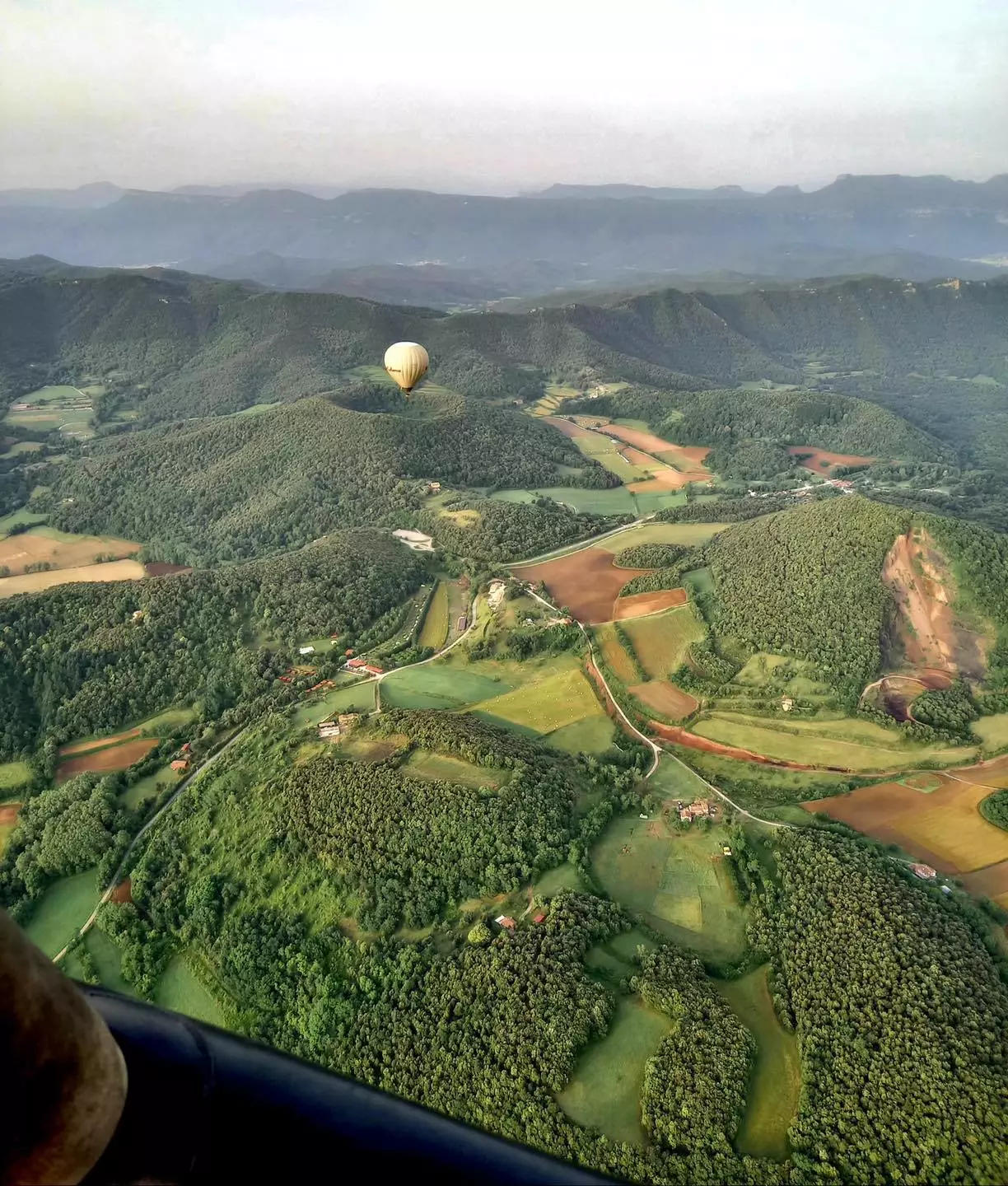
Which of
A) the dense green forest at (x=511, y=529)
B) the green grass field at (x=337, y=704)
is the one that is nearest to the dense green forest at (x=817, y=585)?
the dense green forest at (x=511, y=529)

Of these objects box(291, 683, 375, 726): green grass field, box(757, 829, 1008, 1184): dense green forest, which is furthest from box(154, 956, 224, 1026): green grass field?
box(757, 829, 1008, 1184): dense green forest

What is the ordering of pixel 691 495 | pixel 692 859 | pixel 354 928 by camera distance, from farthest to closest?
pixel 691 495
pixel 692 859
pixel 354 928

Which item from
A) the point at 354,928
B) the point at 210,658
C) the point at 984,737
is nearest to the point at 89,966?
the point at 354,928

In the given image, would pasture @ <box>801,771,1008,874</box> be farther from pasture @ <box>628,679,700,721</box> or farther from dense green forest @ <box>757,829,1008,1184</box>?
pasture @ <box>628,679,700,721</box>

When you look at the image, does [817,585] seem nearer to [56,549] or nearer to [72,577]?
[72,577]

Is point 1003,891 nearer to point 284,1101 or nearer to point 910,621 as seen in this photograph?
point 910,621

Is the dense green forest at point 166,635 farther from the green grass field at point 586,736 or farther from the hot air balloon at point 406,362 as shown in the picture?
the green grass field at point 586,736

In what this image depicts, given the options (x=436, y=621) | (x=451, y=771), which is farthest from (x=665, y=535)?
(x=451, y=771)
